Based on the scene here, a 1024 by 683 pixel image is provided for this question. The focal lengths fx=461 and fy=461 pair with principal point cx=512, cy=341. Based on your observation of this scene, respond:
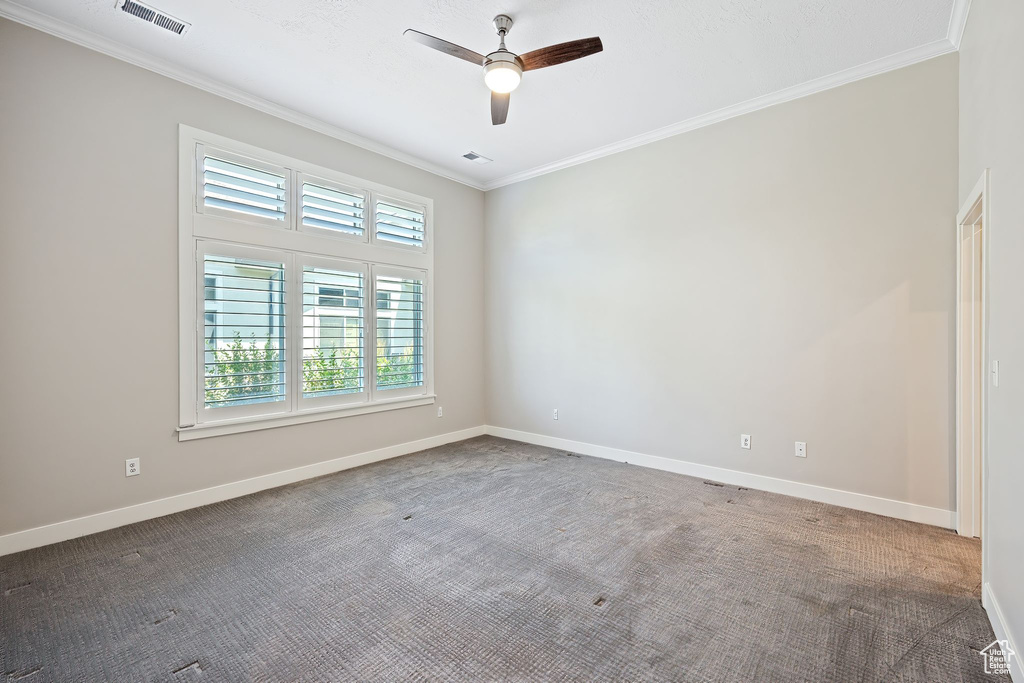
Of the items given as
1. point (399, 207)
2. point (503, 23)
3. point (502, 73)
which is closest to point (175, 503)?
point (399, 207)

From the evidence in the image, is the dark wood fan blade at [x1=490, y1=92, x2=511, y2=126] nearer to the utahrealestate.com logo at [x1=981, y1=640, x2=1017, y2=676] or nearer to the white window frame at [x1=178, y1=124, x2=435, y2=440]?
the white window frame at [x1=178, y1=124, x2=435, y2=440]

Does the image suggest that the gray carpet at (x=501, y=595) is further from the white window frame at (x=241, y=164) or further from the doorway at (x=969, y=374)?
the white window frame at (x=241, y=164)

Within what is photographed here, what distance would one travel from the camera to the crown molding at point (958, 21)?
8.69ft

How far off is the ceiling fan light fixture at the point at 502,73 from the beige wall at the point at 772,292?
83.2 inches

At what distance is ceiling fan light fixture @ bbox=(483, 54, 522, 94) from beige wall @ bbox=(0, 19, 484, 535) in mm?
2243

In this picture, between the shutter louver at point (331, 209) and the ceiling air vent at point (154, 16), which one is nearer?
the ceiling air vent at point (154, 16)

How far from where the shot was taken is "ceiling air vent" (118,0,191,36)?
2736 mm

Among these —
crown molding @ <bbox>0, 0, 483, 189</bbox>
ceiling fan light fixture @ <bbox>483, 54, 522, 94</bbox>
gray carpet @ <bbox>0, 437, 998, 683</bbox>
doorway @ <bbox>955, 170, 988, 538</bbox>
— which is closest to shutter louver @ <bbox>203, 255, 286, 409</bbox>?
gray carpet @ <bbox>0, 437, 998, 683</bbox>

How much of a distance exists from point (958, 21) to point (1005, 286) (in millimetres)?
2069

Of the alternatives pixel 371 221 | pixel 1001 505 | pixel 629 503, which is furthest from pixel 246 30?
pixel 1001 505

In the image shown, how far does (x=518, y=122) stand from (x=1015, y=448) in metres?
3.88

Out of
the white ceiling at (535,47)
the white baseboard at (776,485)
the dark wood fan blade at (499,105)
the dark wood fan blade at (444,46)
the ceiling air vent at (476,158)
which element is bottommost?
the white baseboard at (776,485)

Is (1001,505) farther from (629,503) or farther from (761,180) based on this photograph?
(761,180)

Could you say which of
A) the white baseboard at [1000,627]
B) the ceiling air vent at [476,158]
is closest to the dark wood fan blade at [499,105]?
the ceiling air vent at [476,158]
